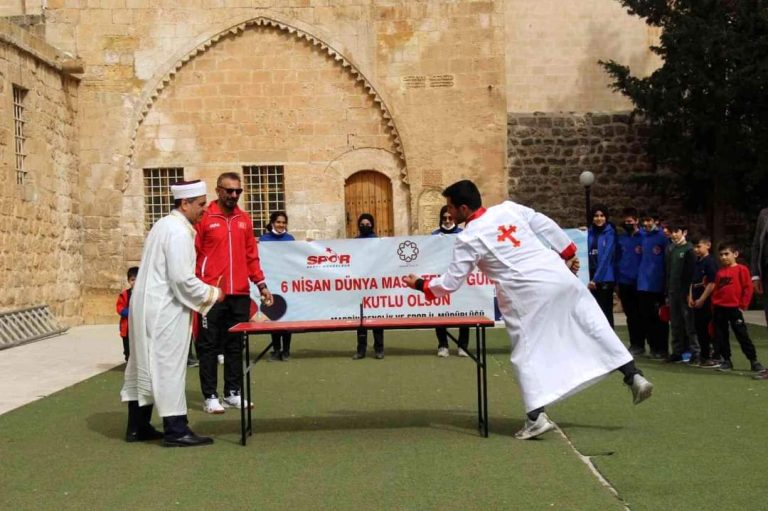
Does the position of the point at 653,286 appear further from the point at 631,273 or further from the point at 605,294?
the point at 605,294

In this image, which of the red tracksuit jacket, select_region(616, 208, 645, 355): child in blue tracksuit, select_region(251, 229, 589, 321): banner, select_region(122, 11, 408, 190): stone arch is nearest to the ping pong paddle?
select_region(251, 229, 589, 321): banner

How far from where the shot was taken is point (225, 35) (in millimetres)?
19469

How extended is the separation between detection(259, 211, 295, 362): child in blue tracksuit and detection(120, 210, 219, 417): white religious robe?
17.1ft

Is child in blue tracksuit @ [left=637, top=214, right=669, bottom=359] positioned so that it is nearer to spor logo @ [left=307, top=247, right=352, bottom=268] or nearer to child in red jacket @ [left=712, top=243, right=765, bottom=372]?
child in red jacket @ [left=712, top=243, right=765, bottom=372]

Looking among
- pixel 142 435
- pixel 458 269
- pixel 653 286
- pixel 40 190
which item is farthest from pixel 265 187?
pixel 458 269

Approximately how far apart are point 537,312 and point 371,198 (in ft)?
42.1

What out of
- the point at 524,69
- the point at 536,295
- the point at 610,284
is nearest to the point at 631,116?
the point at 524,69

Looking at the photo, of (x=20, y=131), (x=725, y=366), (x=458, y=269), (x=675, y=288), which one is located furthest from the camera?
(x=20, y=131)

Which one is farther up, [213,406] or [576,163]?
[576,163]

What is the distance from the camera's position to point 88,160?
19375 mm

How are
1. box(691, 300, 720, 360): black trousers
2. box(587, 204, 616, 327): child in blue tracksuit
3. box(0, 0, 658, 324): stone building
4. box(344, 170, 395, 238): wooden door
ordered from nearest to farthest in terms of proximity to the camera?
box(691, 300, 720, 360): black trousers → box(587, 204, 616, 327): child in blue tracksuit → box(0, 0, 658, 324): stone building → box(344, 170, 395, 238): wooden door

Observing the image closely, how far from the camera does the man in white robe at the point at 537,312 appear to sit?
6.90 metres

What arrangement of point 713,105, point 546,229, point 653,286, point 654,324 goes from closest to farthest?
point 546,229 < point 653,286 < point 654,324 < point 713,105

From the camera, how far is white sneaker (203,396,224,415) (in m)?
8.55
